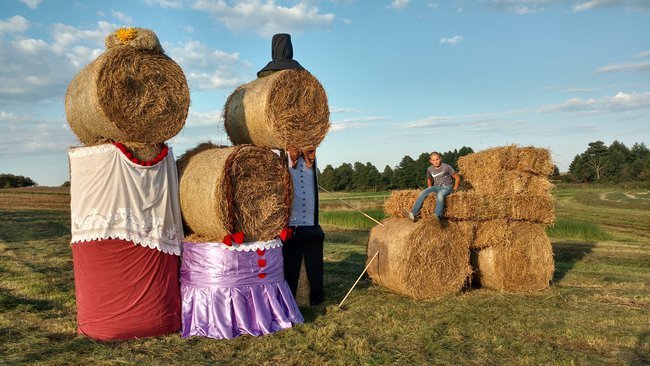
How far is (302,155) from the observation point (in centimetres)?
920

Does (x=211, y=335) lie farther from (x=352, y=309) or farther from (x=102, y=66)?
(x=102, y=66)

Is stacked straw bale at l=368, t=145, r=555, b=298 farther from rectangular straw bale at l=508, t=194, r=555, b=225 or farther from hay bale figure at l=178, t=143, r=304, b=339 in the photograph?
hay bale figure at l=178, t=143, r=304, b=339

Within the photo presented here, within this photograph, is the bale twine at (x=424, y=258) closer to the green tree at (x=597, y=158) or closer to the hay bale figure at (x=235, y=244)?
the hay bale figure at (x=235, y=244)

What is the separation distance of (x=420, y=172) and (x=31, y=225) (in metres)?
46.3

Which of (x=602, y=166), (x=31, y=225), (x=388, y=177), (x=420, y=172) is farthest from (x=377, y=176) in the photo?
(x=31, y=225)

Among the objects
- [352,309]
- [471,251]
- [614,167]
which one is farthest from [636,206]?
[614,167]

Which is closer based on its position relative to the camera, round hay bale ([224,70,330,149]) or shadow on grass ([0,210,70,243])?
round hay bale ([224,70,330,149])

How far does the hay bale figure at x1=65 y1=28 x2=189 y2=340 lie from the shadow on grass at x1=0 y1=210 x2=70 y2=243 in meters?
11.3

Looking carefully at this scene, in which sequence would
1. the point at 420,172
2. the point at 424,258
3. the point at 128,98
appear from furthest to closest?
the point at 420,172, the point at 424,258, the point at 128,98

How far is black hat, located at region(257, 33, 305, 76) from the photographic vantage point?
31.4 feet

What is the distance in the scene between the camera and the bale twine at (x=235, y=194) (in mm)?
7160

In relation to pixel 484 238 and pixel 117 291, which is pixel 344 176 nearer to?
pixel 484 238

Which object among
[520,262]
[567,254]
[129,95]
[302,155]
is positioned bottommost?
[567,254]

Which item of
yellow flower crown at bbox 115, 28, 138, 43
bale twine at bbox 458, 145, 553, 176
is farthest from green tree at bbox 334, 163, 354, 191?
yellow flower crown at bbox 115, 28, 138, 43
